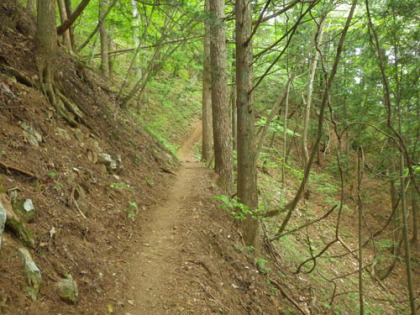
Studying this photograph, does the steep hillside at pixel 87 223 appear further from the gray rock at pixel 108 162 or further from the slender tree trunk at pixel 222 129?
the slender tree trunk at pixel 222 129

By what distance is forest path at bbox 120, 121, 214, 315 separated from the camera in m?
4.04

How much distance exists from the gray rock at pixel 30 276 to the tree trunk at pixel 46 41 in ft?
13.7

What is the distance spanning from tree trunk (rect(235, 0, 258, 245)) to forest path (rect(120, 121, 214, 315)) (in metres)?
1.36

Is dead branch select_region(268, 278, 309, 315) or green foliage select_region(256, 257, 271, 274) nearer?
dead branch select_region(268, 278, 309, 315)

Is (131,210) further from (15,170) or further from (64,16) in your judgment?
(64,16)

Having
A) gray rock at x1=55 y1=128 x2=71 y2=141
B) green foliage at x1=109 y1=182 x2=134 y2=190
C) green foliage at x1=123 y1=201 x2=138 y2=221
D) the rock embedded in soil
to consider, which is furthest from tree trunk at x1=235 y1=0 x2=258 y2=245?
the rock embedded in soil

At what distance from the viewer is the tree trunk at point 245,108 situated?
18.8ft

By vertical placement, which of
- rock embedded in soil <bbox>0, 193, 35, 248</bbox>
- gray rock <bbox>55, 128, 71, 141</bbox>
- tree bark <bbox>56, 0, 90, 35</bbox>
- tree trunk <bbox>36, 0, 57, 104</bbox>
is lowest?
rock embedded in soil <bbox>0, 193, 35, 248</bbox>

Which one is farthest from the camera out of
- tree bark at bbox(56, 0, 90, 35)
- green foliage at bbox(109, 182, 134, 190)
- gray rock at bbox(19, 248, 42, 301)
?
tree bark at bbox(56, 0, 90, 35)

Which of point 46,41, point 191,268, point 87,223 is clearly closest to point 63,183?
point 87,223

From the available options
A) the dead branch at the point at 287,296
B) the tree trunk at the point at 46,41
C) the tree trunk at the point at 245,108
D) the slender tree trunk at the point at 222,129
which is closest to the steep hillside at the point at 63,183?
the tree trunk at the point at 46,41

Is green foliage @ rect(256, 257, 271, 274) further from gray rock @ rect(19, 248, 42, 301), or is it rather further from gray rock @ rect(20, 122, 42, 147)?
gray rock @ rect(20, 122, 42, 147)

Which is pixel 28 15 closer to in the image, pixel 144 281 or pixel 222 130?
pixel 222 130

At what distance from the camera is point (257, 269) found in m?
6.29
